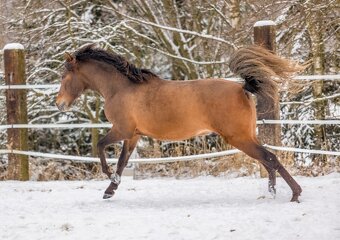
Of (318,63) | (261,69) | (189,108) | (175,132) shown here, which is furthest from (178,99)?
(318,63)

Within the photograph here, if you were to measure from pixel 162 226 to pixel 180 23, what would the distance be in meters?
8.54

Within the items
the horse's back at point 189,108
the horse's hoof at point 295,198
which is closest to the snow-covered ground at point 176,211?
the horse's hoof at point 295,198

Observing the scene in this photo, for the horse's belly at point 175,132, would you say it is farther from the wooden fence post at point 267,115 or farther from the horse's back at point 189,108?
the wooden fence post at point 267,115

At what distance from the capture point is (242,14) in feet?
38.1

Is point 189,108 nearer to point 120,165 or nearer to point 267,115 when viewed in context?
point 120,165

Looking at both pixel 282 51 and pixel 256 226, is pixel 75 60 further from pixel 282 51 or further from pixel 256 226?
pixel 282 51

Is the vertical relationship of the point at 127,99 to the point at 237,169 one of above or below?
above

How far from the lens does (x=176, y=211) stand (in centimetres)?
506

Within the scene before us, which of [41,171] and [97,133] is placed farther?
[97,133]

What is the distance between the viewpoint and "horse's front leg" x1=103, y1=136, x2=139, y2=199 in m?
6.02

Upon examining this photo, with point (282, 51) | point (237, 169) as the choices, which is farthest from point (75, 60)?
point (282, 51)

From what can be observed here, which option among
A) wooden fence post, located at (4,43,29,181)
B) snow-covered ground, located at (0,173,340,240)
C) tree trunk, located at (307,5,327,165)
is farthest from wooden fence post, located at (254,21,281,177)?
wooden fence post, located at (4,43,29,181)

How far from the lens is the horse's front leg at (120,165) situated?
602 cm

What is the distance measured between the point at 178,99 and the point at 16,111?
3.42m
